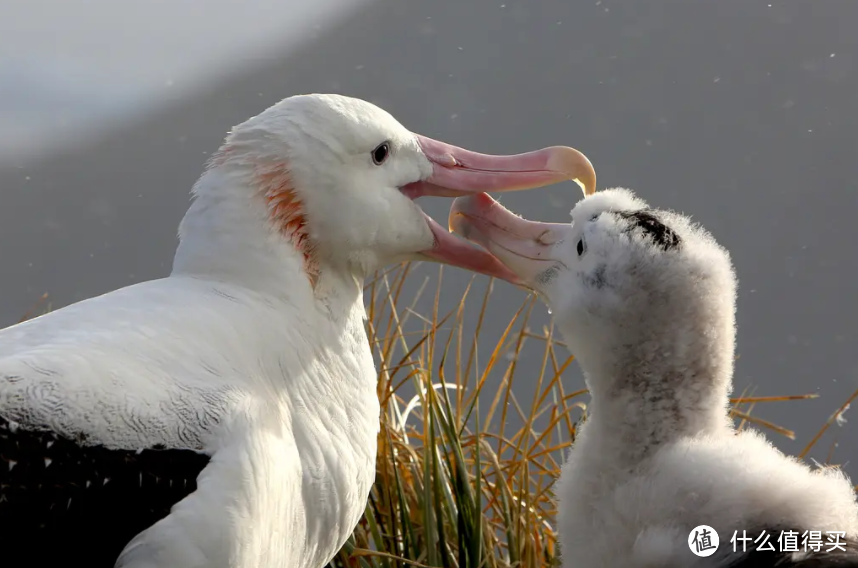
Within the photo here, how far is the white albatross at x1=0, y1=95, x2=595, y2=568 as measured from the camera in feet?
4.71

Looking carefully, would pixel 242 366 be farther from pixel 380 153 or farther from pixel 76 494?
pixel 380 153

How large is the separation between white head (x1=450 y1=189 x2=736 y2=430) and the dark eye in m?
0.42

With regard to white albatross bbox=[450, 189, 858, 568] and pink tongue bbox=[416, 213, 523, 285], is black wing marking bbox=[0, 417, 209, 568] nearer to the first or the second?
white albatross bbox=[450, 189, 858, 568]

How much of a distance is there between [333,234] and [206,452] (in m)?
0.53

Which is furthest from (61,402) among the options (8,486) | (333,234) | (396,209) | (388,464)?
(388,464)

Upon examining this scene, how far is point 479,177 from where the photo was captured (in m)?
2.09

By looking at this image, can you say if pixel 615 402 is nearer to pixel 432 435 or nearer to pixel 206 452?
pixel 206 452

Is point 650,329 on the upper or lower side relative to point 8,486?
upper

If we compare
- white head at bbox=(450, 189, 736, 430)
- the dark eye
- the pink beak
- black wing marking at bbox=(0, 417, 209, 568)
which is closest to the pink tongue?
the pink beak

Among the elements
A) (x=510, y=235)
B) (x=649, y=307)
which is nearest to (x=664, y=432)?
(x=649, y=307)

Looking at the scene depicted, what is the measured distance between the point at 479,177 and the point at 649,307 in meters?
0.57

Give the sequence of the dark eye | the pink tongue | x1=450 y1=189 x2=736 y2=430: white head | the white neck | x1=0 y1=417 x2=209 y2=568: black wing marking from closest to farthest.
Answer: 1. x1=0 y1=417 x2=209 y2=568: black wing marking
2. x1=450 y1=189 x2=736 y2=430: white head
3. the white neck
4. the dark eye
5. the pink tongue

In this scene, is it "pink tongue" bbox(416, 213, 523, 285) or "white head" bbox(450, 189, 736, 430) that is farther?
"pink tongue" bbox(416, 213, 523, 285)

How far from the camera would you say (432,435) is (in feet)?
8.00
